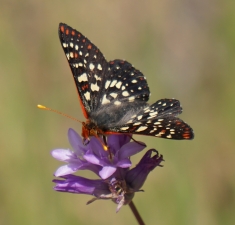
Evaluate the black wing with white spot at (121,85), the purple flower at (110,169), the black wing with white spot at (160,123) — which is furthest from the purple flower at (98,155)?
the black wing with white spot at (121,85)

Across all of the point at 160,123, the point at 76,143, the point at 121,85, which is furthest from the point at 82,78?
the point at 160,123

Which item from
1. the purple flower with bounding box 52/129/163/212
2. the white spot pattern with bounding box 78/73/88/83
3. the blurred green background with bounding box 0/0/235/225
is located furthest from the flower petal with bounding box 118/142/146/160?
the blurred green background with bounding box 0/0/235/225

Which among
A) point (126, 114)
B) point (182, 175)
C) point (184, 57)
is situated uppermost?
point (184, 57)

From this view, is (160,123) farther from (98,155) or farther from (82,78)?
(82,78)

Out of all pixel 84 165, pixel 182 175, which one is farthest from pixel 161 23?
pixel 84 165

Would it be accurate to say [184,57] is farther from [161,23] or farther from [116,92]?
[116,92]

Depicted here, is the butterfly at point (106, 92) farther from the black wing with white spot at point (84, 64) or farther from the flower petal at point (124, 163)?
the flower petal at point (124, 163)

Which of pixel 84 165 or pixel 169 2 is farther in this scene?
pixel 169 2
